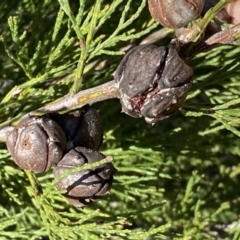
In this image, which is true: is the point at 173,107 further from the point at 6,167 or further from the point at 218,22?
the point at 6,167

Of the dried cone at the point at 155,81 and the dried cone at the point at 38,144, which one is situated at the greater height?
the dried cone at the point at 155,81

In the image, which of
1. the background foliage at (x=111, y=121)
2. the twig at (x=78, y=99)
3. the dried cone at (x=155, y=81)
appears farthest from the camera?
the background foliage at (x=111, y=121)

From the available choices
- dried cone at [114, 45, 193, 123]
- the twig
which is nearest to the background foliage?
the twig

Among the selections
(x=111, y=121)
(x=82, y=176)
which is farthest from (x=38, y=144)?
(x=111, y=121)

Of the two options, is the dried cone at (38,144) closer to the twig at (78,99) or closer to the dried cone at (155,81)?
the twig at (78,99)

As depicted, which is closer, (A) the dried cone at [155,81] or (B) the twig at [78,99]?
(A) the dried cone at [155,81]

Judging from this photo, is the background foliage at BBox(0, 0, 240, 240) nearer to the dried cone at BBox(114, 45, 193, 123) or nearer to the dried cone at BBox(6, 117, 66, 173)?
the dried cone at BBox(6, 117, 66, 173)

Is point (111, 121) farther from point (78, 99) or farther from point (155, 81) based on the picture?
point (155, 81)

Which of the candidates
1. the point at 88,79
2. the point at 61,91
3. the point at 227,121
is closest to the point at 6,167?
the point at 61,91

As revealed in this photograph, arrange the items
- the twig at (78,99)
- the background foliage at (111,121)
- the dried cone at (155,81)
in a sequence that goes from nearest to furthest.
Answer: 1. the dried cone at (155,81)
2. the twig at (78,99)
3. the background foliage at (111,121)

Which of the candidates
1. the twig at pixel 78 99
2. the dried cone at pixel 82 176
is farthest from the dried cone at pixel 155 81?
the dried cone at pixel 82 176
